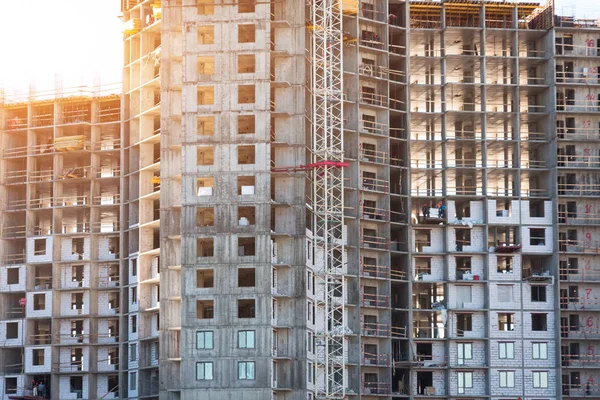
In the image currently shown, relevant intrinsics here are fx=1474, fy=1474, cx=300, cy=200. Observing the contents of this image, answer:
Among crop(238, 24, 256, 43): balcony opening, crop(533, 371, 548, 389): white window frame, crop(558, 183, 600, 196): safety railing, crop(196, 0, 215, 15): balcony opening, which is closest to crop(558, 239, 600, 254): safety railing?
crop(558, 183, 600, 196): safety railing

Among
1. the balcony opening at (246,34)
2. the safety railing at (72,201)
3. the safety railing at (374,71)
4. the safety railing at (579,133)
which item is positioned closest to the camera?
the balcony opening at (246,34)

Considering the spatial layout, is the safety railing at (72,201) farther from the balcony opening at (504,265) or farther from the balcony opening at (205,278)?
the balcony opening at (504,265)

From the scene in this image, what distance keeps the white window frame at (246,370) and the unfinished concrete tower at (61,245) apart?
80.3 ft

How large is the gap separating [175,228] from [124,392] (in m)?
21.9

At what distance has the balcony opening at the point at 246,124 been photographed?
142500mm

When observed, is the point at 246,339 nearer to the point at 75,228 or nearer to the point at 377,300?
the point at 377,300

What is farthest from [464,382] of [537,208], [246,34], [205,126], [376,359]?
[246,34]

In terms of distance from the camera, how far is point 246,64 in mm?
145250

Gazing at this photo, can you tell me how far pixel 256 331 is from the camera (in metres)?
137

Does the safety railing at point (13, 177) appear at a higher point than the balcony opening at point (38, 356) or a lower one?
higher

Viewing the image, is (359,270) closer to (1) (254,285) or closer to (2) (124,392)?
(1) (254,285)

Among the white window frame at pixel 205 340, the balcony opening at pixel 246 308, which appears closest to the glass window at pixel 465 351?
the balcony opening at pixel 246 308

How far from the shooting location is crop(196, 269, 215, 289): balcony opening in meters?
139

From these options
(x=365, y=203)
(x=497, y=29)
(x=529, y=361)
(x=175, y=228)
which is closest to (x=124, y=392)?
(x=175, y=228)
